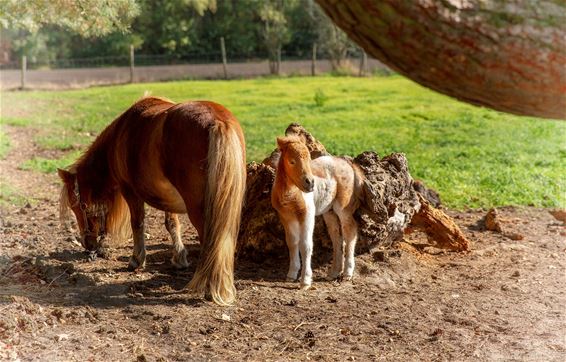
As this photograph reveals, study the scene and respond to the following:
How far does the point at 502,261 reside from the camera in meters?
8.14

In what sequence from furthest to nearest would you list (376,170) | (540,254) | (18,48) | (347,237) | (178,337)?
(18,48) < (540,254) < (376,170) < (347,237) < (178,337)

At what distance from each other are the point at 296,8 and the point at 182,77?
845 centimetres

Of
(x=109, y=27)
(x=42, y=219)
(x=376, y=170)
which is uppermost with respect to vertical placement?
(x=109, y=27)

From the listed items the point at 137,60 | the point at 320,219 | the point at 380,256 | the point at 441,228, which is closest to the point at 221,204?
the point at 320,219

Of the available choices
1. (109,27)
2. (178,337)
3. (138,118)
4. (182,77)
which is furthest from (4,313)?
(182,77)

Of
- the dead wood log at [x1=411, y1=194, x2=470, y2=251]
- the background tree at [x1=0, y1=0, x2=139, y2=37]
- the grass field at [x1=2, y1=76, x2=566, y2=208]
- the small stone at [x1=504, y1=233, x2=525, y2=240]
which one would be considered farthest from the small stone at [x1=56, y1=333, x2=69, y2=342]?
the grass field at [x1=2, y1=76, x2=566, y2=208]

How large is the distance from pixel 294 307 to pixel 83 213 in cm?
261

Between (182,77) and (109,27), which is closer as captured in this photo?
(109,27)

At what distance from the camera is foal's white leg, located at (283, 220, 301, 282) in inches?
277

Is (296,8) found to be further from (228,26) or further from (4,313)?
(4,313)

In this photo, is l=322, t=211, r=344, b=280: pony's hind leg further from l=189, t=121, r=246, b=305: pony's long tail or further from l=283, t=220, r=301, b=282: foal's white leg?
l=189, t=121, r=246, b=305: pony's long tail

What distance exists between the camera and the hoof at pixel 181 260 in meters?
7.88

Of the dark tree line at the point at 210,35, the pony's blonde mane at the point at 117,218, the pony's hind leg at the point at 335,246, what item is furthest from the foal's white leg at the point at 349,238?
the dark tree line at the point at 210,35

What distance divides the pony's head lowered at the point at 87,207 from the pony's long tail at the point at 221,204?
200 cm
